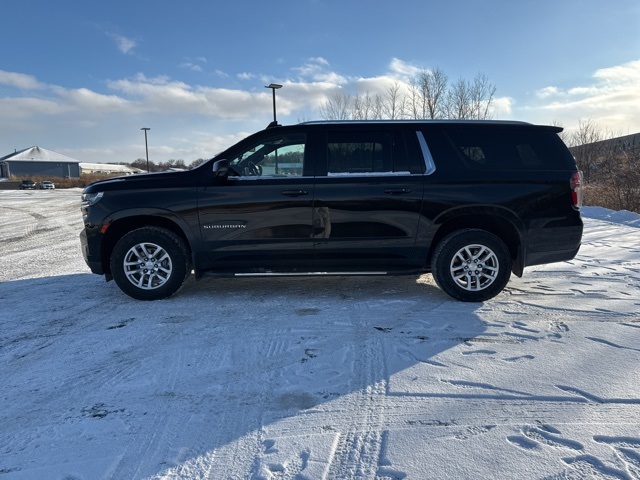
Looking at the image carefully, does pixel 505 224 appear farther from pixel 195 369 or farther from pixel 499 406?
pixel 195 369

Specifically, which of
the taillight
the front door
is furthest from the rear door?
the taillight

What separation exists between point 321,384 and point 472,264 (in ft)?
8.17

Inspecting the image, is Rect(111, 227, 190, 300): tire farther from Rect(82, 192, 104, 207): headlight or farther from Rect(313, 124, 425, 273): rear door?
Rect(313, 124, 425, 273): rear door

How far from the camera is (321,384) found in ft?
9.25

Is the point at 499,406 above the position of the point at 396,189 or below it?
below

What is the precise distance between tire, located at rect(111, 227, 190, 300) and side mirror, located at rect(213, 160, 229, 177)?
87 cm

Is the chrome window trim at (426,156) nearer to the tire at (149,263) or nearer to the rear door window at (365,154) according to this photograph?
the rear door window at (365,154)

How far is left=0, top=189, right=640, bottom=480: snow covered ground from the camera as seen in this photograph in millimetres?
2090

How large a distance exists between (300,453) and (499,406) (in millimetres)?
1294

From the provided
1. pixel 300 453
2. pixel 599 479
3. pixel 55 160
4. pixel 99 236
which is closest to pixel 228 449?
pixel 300 453

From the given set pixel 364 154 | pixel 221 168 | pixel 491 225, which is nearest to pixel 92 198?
pixel 221 168

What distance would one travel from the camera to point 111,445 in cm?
221

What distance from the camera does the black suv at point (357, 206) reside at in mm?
4457

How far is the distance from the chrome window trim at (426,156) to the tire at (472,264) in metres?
0.76
